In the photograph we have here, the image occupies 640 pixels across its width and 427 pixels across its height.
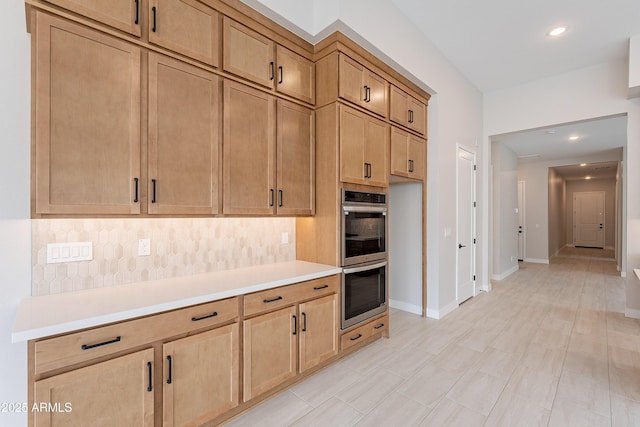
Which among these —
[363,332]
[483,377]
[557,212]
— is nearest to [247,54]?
[363,332]

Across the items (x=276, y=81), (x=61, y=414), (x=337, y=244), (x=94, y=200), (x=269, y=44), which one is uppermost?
(x=269, y=44)

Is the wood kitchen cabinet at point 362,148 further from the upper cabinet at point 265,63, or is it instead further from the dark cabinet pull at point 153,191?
the dark cabinet pull at point 153,191

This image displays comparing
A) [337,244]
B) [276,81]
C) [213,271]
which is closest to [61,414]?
[213,271]

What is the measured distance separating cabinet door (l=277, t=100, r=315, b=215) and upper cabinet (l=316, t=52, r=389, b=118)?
0.85 feet

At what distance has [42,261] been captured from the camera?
166 centimetres

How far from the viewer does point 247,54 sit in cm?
223

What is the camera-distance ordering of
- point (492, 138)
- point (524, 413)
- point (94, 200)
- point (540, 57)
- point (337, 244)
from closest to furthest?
point (94, 200)
point (524, 413)
point (337, 244)
point (540, 57)
point (492, 138)

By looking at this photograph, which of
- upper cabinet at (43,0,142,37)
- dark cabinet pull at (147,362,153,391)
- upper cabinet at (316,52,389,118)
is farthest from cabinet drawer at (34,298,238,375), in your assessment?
upper cabinet at (316,52,389,118)

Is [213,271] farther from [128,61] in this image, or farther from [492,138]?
[492,138]

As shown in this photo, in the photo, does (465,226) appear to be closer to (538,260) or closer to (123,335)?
(123,335)

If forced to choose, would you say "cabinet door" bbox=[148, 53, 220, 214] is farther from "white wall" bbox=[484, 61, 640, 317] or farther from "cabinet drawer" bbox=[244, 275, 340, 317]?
"white wall" bbox=[484, 61, 640, 317]

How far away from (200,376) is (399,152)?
2.81m

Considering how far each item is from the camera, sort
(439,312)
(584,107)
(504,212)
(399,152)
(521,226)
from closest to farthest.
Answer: (399,152), (439,312), (584,107), (504,212), (521,226)

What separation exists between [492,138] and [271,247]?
182 inches
